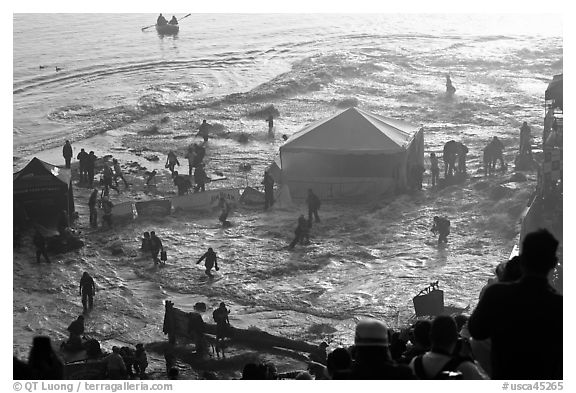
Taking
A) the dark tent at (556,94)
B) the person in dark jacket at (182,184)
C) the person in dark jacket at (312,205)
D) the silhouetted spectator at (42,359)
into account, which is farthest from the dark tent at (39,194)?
the silhouetted spectator at (42,359)

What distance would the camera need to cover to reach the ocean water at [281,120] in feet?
55.6

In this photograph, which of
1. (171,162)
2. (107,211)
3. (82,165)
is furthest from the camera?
(171,162)

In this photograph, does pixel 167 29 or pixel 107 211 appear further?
pixel 167 29

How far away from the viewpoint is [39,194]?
2028cm

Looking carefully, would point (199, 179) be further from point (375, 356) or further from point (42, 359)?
point (375, 356)

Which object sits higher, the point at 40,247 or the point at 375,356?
the point at 375,356

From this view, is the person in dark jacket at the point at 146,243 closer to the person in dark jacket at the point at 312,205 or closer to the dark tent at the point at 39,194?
the dark tent at the point at 39,194

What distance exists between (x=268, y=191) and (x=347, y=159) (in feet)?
6.10

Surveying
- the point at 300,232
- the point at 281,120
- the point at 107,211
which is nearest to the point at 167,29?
the point at 281,120

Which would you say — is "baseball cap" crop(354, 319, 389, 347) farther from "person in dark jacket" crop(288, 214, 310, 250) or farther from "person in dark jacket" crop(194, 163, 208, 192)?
"person in dark jacket" crop(194, 163, 208, 192)

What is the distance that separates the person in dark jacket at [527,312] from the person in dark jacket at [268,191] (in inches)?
700

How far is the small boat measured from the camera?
44.5 meters

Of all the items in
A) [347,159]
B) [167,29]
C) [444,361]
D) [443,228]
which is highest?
[444,361]

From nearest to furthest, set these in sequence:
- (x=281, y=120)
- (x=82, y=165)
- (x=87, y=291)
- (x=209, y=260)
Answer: (x=87, y=291) < (x=209, y=260) < (x=82, y=165) < (x=281, y=120)
